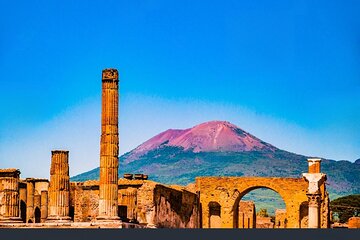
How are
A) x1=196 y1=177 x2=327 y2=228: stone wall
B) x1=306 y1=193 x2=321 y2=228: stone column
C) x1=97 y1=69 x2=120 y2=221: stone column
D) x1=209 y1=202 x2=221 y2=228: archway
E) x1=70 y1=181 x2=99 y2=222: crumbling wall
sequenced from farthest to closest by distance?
x1=209 y1=202 x2=221 y2=228: archway → x1=196 y1=177 x2=327 y2=228: stone wall → x1=70 y1=181 x2=99 y2=222: crumbling wall → x1=97 y1=69 x2=120 y2=221: stone column → x1=306 y1=193 x2=321 y2=228: stone column

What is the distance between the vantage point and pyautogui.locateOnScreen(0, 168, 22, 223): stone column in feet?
151

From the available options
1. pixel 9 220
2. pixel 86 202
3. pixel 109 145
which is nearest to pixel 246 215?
pixel 86 202

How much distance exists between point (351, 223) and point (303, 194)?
10822 mm

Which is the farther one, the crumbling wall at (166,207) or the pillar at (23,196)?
the pillar at (23,196)

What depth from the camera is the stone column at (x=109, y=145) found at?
41.9 m

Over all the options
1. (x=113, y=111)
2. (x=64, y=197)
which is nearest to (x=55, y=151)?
(x=64, y=197)

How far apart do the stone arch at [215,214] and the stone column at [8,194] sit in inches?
835

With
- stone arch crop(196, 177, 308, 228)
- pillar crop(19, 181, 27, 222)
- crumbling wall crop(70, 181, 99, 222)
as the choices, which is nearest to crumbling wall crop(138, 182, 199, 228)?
stone arch crop(196, 177, 308, 228)

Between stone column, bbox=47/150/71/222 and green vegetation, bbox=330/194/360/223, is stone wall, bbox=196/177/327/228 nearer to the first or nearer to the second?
stone column, bbox=47/150/71/222

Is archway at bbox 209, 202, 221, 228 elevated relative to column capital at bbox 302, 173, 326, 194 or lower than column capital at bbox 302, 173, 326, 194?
lower

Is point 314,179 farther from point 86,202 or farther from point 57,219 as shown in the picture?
point 86,202

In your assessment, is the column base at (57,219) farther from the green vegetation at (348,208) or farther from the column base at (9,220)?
the green vegetation at (348,208)

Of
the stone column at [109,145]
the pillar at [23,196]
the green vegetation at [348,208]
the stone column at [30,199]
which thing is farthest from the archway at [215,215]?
the green vegetation at [348,208]

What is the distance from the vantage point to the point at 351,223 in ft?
233
